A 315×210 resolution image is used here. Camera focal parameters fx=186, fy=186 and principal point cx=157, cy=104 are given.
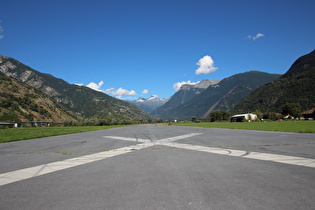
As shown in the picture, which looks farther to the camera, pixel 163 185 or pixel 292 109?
pixel 292 109

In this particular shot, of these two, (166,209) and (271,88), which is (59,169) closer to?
(166,209)

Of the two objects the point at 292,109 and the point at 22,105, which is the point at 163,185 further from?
the point at 22,105

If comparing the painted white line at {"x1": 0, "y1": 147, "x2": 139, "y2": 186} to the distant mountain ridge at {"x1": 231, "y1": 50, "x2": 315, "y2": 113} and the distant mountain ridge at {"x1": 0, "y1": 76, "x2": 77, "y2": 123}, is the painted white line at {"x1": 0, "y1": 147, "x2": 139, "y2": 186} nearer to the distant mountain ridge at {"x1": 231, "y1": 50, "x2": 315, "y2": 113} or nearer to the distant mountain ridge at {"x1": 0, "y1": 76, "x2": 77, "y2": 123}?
the distant mountain ridge at {"x1": 0, "y1": 76, "x2": 77, "y2": 123}

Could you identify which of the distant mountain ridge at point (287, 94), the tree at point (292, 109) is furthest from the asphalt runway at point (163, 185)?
the distant mountain ridge at point (287, 94)

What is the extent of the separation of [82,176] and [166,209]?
276cm

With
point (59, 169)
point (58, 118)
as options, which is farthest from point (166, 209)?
point (58, 118)

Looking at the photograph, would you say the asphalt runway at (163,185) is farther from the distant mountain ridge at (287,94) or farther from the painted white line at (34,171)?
the distant mountain ridge at (287,94)

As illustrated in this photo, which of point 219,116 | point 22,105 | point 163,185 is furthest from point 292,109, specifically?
point 22,105

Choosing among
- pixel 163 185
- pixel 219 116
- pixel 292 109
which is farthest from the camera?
pixel 219 116

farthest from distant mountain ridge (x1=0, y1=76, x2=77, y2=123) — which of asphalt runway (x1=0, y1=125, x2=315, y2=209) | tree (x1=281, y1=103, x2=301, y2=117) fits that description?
tree (x1=281, y1=103, x2=301, y2=117)

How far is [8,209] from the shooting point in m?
2.98

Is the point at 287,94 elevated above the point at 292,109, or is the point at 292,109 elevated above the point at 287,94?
the point at 287,94

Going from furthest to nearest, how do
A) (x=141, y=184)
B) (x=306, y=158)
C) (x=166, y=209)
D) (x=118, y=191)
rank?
(x=306, y=158) → (x=141, y=184) → (x=118, y=191) → (x=166, y=209)

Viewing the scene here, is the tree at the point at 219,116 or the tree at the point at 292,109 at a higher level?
the tree at the point at 292,109
